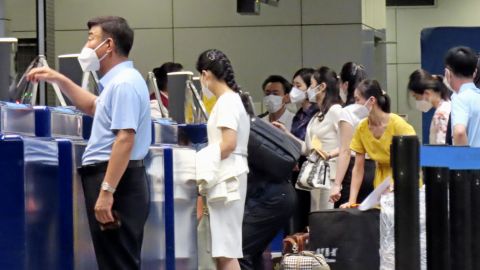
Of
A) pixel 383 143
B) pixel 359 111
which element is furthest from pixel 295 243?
pixel 383 143

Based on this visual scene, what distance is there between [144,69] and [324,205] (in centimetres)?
594

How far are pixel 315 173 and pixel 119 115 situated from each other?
497 centimetres

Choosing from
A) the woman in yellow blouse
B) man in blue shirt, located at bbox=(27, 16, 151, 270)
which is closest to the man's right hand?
man in blue shirt, located at bbox=(27, 16, 151, 270)

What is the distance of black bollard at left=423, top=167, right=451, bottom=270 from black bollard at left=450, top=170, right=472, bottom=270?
8 cm

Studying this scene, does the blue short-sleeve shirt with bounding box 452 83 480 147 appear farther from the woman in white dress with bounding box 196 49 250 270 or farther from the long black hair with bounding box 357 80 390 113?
the long black hair with bounding box 357 80 390 113

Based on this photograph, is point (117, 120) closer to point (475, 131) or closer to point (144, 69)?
point (475, 131)

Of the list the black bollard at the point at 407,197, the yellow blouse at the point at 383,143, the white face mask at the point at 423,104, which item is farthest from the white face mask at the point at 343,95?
the black bollard at the point at 407,197

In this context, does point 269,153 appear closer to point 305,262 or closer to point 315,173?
point 305,262

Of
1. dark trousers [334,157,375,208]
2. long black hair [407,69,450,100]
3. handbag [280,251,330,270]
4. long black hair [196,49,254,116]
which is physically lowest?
handbag [280,251,330,270]

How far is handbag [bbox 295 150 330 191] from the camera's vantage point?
421 inches

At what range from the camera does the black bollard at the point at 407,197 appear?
5367 mm

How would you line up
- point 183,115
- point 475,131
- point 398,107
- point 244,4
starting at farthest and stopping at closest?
1. point 398,107
2. point 244,4
3. point 183,115
4. point 475,131

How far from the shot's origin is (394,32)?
27.1 metres

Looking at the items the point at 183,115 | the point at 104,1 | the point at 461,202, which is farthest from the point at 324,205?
the point at 104,1
